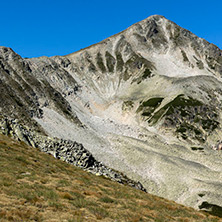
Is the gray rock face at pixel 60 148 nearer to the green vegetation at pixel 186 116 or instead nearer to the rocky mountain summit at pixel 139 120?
the rocky mountain summit at pixel 139 120

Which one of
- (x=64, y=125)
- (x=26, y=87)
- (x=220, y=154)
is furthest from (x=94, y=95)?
(x=220, y=154)

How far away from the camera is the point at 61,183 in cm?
2250

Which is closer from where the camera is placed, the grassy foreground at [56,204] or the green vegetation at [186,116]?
the grassy foreground at [56,204]

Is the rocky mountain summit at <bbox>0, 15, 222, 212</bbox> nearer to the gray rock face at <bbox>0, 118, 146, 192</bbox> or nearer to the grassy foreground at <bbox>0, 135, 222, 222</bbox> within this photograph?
the gray rock face at <bbox>0, 118, 146, 192</bbox>

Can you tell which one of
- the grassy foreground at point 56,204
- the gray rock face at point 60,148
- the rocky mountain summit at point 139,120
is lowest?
the grassy foreground at point 56,204

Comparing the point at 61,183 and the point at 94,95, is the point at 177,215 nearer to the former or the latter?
the point at 61,183

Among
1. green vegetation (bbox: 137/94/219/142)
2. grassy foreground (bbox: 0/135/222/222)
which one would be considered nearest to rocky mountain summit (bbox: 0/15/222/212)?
green vegetation (bbox: 137/94/219/142)

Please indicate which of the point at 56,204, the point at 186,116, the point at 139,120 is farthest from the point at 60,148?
the point at 139,120

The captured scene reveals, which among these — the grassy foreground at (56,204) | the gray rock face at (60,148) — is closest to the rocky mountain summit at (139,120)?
the gray rock face at (60,148)

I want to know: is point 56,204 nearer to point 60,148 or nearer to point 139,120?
point 60,148

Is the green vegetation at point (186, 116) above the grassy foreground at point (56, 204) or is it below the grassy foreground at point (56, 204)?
above

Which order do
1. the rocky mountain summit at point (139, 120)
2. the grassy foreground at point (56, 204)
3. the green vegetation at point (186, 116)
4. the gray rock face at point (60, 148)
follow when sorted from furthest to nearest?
the green vegetation at point (186, 116)
the rocky mountain summit at point (139, 120)
the gray rock face at point (60, 148)
the grassy foreground at point (56, 204)

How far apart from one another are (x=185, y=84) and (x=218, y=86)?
29256 mm

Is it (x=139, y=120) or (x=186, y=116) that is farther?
(x=139, y=120)
